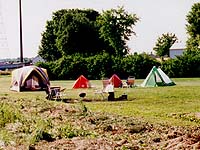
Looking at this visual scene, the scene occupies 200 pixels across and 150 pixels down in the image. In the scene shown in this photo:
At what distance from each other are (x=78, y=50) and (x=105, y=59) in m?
24.2

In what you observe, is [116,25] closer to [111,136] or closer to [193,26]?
[193,26]

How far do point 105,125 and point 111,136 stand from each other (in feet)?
6.02

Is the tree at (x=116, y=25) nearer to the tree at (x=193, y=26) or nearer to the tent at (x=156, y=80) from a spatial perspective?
the tree at (x=193, y=26)

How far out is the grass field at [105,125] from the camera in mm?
12859

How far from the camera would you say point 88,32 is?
76.6 meters

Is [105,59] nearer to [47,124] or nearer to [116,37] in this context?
[116,37]

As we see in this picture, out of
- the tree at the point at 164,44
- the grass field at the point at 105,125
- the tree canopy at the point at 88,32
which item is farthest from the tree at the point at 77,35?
the grass field at the point at 105,125

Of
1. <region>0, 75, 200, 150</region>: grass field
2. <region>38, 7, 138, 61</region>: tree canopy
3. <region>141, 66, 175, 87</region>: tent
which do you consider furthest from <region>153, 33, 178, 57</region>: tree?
<region>0, 75, 200, 150</region>: grass field

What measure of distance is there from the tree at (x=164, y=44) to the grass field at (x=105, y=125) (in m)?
80.4

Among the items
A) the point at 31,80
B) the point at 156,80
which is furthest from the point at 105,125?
the point at 31,80

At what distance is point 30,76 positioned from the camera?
38281 mm

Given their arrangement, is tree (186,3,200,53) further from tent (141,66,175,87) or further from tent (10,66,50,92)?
tent (10,66,50,92)

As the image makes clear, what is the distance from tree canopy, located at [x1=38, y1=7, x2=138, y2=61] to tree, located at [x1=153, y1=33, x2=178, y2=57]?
2154 centimetres

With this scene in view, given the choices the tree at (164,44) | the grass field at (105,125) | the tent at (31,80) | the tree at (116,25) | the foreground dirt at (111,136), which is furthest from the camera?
the tree at (164,44)
